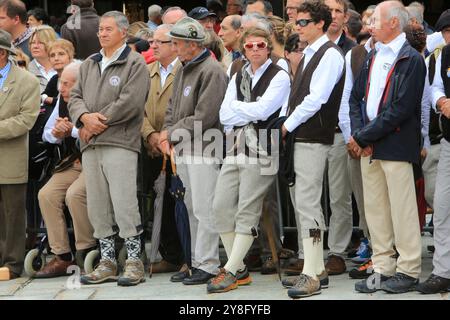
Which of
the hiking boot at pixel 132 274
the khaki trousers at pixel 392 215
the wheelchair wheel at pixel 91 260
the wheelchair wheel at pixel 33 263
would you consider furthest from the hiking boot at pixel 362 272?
the wheelchair wheel at pixel 33 263

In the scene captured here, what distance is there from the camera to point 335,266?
9.40m

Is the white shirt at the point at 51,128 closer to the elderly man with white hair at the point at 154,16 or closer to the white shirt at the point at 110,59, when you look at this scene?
the white shirt at the point at 110,59

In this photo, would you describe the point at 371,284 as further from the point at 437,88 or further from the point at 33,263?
the point at 33,263

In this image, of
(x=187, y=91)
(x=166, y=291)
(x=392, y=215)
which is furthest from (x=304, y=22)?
(x=166, y=291)

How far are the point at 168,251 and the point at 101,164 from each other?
1.13 meters

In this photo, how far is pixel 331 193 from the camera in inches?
378

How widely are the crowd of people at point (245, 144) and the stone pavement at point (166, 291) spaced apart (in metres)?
0.10

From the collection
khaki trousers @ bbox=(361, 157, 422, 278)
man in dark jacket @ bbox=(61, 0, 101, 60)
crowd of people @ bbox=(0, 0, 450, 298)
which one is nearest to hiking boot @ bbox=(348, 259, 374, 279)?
crowd of people @ bbox=(0, 0, 450, 298)

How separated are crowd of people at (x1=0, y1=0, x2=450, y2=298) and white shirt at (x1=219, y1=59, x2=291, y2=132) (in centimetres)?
1

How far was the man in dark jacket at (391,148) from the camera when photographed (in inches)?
329

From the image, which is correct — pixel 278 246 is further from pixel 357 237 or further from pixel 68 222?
pixel 68 222

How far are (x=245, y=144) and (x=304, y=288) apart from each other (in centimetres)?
133

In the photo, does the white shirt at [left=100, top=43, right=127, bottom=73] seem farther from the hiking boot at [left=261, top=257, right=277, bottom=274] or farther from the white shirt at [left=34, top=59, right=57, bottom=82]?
the hiking boot at [left=261, top=257, right=277, bottom=274]

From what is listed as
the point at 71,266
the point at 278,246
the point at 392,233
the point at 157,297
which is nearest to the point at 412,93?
the point at 392,233
